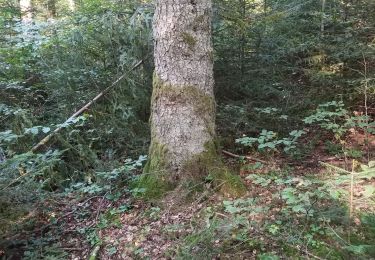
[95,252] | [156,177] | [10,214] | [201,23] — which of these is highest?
[201,23]

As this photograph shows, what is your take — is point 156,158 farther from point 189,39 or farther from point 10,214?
point 10,214

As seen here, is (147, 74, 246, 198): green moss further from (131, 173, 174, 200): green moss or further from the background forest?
the background forest

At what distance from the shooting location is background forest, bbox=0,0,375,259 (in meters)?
3.40

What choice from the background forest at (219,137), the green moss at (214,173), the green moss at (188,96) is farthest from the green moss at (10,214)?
the green moss at (188,96)

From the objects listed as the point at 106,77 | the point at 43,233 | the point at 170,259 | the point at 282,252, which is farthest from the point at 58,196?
the point at 282,252

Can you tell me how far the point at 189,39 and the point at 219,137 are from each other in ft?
5.85

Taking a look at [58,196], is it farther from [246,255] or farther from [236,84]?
[236,84]

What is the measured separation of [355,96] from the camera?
6254 mm

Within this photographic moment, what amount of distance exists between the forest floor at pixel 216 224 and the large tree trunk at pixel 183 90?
1.27 feet

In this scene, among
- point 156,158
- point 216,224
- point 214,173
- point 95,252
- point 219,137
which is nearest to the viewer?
point 216,224

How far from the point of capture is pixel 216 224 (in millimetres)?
3449

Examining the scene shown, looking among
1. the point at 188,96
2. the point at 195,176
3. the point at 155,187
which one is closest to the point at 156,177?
the point at 155,187

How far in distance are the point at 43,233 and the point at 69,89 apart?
9.39 ft

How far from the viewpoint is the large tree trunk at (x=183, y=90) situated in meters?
4.30
